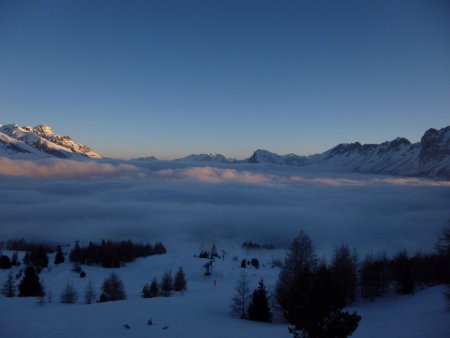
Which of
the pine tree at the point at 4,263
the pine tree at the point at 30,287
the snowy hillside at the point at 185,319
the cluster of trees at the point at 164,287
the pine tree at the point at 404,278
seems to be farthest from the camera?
the pine tree at the point at 4,263

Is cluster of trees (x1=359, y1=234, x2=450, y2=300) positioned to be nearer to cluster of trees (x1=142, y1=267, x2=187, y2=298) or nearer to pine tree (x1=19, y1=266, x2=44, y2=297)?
cluster of trees (x1=142, y1=267, x2=187, y2=298)

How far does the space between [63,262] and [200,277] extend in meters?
44.5

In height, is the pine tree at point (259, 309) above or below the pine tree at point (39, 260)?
above

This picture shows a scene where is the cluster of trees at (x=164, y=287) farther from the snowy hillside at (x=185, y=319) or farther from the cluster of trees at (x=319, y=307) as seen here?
the cluster of trees at (x=319, y=307)

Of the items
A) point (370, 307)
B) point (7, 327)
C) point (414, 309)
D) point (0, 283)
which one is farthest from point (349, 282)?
point (0, 283)

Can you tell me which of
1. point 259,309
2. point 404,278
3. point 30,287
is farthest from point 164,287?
point 404,278

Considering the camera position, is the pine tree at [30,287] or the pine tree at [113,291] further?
the pine tree at [113,291]

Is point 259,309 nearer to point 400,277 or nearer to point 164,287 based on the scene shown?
point 400,277

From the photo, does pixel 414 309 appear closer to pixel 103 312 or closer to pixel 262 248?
pixel 103 312

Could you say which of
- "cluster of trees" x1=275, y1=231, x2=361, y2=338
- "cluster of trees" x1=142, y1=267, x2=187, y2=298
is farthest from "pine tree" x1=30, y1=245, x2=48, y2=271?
"cluster of trees" x1=275, y1=231, x2=361, y2=338

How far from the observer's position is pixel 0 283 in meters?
71.4

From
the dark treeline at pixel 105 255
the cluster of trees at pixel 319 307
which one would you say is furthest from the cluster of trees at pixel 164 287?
the cluster of trees at pixel 319 307

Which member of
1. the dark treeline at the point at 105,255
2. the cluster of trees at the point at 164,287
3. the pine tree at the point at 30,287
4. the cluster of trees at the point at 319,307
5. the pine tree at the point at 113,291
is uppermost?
the cluster of trees at the point at 319,307

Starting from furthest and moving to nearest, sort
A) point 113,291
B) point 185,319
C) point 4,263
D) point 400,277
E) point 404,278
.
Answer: point 4,263 < point 113,291 < point 400,277 < point 404,278 < point 185,319
